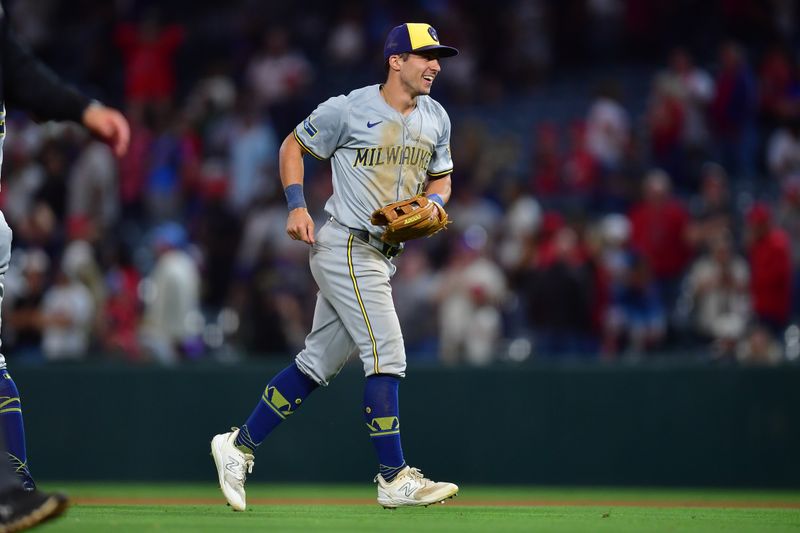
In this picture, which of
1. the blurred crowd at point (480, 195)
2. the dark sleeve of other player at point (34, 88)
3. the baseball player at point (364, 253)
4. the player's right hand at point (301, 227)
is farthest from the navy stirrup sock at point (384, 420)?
the blurred crowd at point (480, 195)

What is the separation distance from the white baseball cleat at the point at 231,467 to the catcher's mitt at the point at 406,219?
4.16 ft

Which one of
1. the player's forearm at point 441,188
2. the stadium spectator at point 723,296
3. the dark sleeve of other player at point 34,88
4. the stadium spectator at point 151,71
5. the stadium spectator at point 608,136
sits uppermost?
the stadium spectator at point 151,71

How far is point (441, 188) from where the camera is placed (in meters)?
7.05

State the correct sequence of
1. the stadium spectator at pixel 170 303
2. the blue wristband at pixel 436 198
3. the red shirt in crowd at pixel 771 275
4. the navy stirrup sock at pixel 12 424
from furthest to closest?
the stadium spectator at pixel 170 303 → the red shirt in crowd at pixel 771 275 → the blue wristband at pixel 436 198 → the navy stirrup sock at pixel 12 424

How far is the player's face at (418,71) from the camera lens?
6.68 m

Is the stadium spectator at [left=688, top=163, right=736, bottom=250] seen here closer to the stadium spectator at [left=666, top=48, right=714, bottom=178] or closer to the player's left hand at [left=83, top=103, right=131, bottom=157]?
the stadium spectator at [left=666, top=48, right=714, bottom=178]

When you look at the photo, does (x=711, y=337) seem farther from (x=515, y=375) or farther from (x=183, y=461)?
(x=183, y=461)

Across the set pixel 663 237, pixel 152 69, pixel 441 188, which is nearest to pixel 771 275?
pixel 663 237

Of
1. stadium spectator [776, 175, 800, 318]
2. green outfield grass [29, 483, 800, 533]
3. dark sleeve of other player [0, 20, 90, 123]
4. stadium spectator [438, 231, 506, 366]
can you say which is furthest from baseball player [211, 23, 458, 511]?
stadium spectator [776, 175, 800, 318]

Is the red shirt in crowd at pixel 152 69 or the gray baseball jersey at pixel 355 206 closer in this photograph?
the gray baseball jersey at pixel 355 206

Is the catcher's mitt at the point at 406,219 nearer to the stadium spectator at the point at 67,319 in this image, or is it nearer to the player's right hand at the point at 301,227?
the player's right hand at the point at 301,227

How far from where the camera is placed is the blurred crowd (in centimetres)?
1191

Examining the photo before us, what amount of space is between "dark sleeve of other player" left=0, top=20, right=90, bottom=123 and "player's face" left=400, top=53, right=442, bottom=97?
6.82 feet

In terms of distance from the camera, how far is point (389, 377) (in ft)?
21.6
